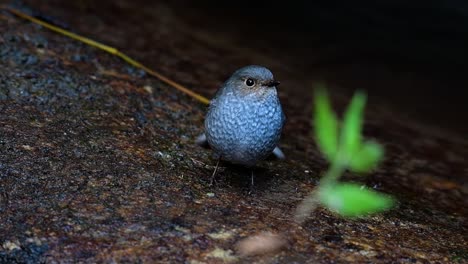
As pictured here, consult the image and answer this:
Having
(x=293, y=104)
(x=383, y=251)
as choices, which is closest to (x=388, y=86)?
(x=293, y=104)

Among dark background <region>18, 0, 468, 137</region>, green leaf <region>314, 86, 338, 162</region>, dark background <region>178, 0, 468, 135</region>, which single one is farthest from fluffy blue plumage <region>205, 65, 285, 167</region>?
dark background <region>178, 0, 468, 135</region>

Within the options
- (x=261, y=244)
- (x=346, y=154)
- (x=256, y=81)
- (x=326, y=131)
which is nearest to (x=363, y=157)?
(x=346, y=154)

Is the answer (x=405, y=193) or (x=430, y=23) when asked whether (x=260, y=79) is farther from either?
(x=430, y=23)

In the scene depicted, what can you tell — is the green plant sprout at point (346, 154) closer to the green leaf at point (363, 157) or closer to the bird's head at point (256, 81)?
the green leaf at point (363, 157)

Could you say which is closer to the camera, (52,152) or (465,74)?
(52,152)

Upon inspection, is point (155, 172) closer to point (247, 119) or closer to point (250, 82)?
point (247, 119)

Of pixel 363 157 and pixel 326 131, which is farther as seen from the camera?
pixel 363 157

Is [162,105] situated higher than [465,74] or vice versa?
[465,74]
